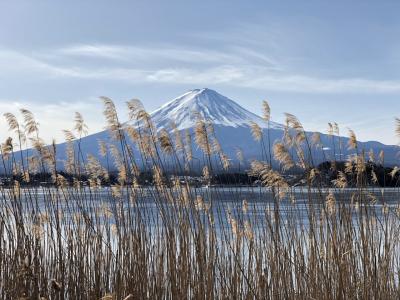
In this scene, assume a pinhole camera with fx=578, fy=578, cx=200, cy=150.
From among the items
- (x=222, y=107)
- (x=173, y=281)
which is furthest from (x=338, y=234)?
(x=222, y=107)

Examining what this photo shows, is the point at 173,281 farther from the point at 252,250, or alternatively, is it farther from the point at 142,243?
the point at 252,250

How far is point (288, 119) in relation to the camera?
16.0 ft

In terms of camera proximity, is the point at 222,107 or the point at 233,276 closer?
the point at 233,276

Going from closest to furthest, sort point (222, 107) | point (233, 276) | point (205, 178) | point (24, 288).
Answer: point (24, 288), point (233, 276), point (205, 178), point (222, 107)

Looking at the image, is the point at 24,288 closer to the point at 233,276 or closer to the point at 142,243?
the point at 142,243

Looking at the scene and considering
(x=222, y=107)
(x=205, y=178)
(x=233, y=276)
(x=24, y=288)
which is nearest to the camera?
(x=24, y=288)

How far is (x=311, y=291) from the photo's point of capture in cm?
487

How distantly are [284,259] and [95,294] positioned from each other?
64.1 inches

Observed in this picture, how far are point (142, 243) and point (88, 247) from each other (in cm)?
51

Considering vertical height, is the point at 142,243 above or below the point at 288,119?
below

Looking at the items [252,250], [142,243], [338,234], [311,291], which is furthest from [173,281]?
[338,234]

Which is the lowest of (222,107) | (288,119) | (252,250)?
(252,250)

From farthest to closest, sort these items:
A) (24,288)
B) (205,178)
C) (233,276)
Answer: (205,178) → (233,276) → (24,288)

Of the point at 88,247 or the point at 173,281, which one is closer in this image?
the point at 173,281
